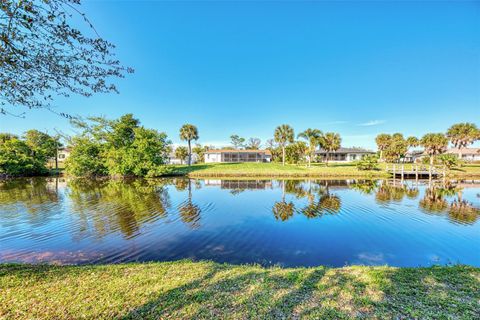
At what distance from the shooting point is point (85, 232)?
395 inches

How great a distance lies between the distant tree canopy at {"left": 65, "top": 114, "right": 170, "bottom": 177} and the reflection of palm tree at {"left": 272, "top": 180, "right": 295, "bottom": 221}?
25.1 meters

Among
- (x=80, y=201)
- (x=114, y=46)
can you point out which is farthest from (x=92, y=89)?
(x=80, y=201)

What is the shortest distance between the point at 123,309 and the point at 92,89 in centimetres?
479

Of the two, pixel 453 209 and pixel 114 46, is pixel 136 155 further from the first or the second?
pixel 453 209

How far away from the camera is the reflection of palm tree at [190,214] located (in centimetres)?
1168

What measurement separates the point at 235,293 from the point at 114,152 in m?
37.8

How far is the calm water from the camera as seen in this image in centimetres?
781

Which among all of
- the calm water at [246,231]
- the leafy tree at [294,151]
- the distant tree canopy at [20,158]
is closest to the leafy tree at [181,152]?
the distant tree canopy at [20,158]

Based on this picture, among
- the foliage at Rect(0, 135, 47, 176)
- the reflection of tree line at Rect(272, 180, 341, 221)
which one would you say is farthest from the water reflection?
the foliage at Rect(0, 135, 47, 176)

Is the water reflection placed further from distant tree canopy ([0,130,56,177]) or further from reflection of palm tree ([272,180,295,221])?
distant tree canopy ([0,130,56,177])

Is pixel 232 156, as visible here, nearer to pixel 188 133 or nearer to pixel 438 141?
pixel 188 133

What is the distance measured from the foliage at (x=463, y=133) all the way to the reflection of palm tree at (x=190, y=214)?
219 ft

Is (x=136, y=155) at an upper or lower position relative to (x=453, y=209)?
upper

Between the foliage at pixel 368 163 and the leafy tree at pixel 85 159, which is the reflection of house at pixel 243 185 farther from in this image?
the leafy tree at pixel 85 159
